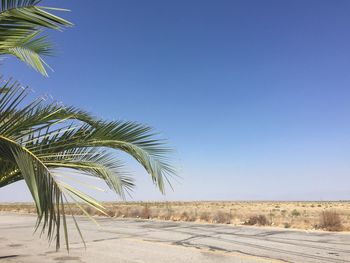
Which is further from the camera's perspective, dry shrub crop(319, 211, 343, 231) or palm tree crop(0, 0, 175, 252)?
dry shrub crop(319, 211, 343, 231)

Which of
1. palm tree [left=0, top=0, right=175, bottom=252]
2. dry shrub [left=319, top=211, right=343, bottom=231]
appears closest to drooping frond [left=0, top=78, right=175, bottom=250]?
palm tree [left=0, top=0, right=175, bottom=252]

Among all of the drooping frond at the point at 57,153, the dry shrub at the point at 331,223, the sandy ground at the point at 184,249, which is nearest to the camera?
the drooping frond at the point at 57,153

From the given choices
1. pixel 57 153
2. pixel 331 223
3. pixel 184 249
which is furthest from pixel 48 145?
pixel 331 223

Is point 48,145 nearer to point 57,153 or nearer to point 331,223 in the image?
point 57,153

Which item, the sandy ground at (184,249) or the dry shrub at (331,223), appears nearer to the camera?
the sandy ground at (184,249)

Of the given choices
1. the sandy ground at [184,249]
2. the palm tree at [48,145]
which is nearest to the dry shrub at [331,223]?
the sandy ground at [184,249]

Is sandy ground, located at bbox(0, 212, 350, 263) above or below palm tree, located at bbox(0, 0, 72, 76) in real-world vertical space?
below

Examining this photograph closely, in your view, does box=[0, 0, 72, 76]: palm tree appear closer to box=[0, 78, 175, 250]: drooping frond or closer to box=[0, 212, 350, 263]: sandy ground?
box=[0, 78, 175, 250]: drooping frond

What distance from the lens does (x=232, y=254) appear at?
10812 mm

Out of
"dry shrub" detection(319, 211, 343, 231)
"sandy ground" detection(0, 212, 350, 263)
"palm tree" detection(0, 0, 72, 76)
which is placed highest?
"palm tree" detection(0, 0, 72, 76)

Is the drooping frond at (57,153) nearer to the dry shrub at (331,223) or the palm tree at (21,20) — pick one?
the palm tree at (21,20)

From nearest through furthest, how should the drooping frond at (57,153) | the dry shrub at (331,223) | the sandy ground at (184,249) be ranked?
the drooping frond at (57,153), the sandy ground at (184,249), the dry shrub at (331,223)

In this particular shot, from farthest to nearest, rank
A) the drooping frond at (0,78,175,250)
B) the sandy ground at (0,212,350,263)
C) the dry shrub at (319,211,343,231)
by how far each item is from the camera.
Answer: the dry shrub at (319,211,343,231), the sandy ground at (0,212,350,263), the drooping frond at (0,78,175,250)

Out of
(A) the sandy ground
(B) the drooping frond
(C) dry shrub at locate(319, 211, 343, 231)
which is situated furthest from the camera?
(C) dry shrub at locate(319, 211, 343, 231)
